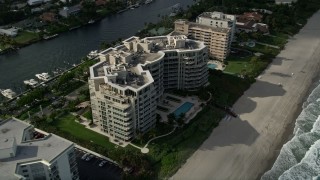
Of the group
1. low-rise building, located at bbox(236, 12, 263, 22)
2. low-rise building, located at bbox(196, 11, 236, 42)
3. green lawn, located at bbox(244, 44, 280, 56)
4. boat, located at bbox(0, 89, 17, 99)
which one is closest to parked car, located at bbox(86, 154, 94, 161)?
boat, located at bbox(0, 89, 17, 99)

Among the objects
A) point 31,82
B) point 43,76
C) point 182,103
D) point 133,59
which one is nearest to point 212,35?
point 182,103

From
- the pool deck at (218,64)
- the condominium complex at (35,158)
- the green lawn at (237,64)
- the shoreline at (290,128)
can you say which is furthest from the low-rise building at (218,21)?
the condominium complex at (35,158)

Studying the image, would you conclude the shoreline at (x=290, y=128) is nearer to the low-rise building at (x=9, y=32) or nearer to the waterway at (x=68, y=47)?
the waterway at (x=68, y=47)

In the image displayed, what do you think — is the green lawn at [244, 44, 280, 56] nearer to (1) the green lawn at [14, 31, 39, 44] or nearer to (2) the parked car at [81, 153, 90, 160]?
(2) the parked car at [81, 153, 90, 160]

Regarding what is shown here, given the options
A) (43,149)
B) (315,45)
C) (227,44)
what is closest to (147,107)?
(43,149)

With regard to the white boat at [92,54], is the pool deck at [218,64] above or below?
below
